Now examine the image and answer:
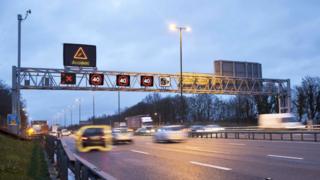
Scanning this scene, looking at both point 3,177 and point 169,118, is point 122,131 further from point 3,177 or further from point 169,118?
point 169,118

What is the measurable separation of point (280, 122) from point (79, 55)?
26474mm

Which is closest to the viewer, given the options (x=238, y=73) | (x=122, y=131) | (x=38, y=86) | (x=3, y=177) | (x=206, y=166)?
(x=3, y=177)

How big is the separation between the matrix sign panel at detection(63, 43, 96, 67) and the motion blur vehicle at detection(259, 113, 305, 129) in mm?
24325

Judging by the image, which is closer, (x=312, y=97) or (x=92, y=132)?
(x=92, y=132)

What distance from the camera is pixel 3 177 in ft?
34.9

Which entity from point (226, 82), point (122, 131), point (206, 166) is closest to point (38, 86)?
point (122, 131)

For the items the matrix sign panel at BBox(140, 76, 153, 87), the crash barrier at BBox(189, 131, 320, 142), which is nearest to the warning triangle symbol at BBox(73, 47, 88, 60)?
the matrix sign panel at BBox(140, 76, 153, 87)

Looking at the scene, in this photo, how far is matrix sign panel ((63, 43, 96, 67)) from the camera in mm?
49781

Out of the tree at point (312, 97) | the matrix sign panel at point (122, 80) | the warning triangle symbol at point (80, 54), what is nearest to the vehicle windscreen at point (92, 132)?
the warning triangle symbol at point (80, 54)

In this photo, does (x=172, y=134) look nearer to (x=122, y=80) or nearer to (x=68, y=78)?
(x=122, y=80)

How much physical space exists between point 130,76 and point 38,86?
11277 mm

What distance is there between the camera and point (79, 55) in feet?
166

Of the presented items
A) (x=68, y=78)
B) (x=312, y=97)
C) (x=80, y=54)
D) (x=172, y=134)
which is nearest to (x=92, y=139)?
(x=172, y=134)

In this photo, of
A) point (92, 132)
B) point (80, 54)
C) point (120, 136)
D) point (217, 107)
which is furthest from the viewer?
point (217, 107)
